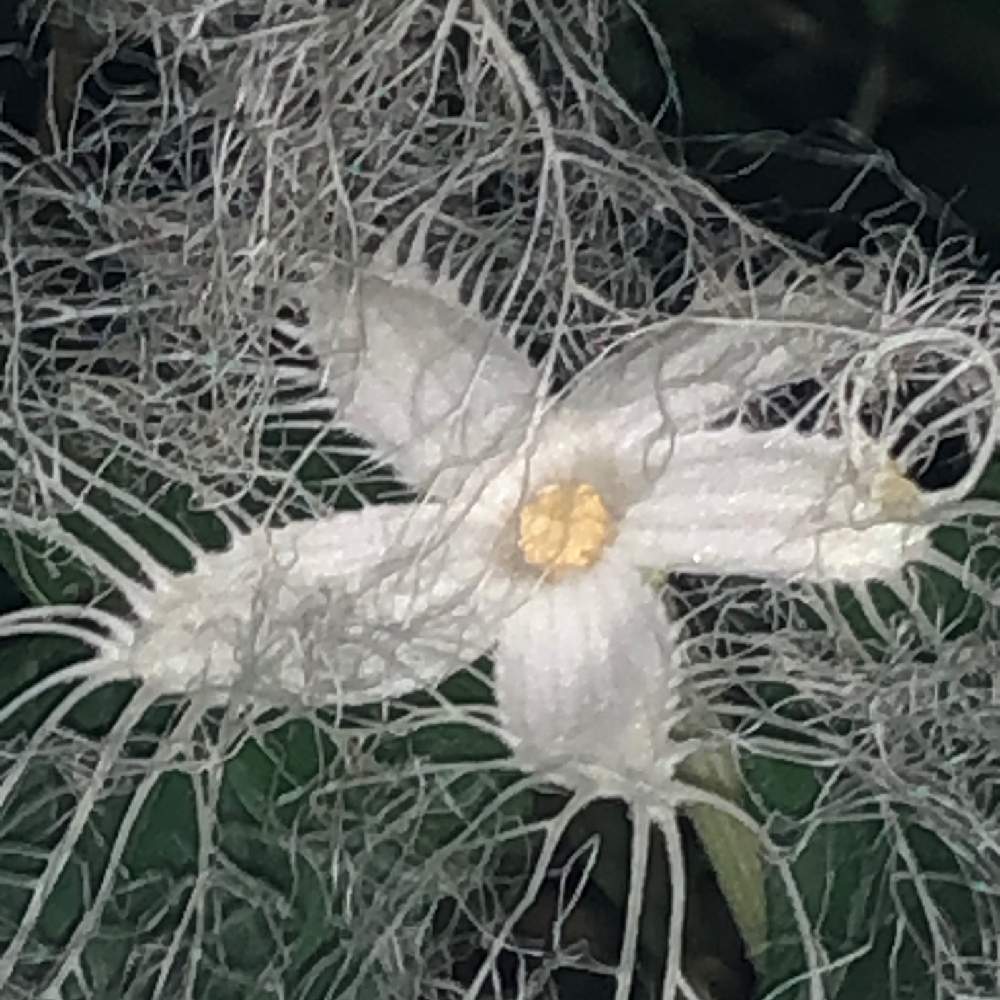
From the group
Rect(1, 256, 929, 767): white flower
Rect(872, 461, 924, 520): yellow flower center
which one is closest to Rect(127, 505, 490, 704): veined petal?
Rect(1, 256, 929, 767): white flower

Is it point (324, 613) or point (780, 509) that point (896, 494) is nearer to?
point (780, 509)

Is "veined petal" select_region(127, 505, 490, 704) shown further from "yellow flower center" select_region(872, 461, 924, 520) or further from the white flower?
"yellow flower center" select_region(872, 461, 924, 520)

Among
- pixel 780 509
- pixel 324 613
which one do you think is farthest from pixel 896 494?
pixel 324 613

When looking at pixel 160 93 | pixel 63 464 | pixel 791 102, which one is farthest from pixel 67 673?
pixel 791 102

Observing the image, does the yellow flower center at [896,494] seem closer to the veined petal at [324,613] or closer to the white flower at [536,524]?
the white flower at [536,524]

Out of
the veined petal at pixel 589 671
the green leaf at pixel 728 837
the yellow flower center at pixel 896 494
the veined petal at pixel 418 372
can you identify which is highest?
the veined petal at pixel 418 372

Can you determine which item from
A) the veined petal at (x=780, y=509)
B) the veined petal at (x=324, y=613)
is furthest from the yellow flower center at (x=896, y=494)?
the veined petal at (x=324, y=613)
